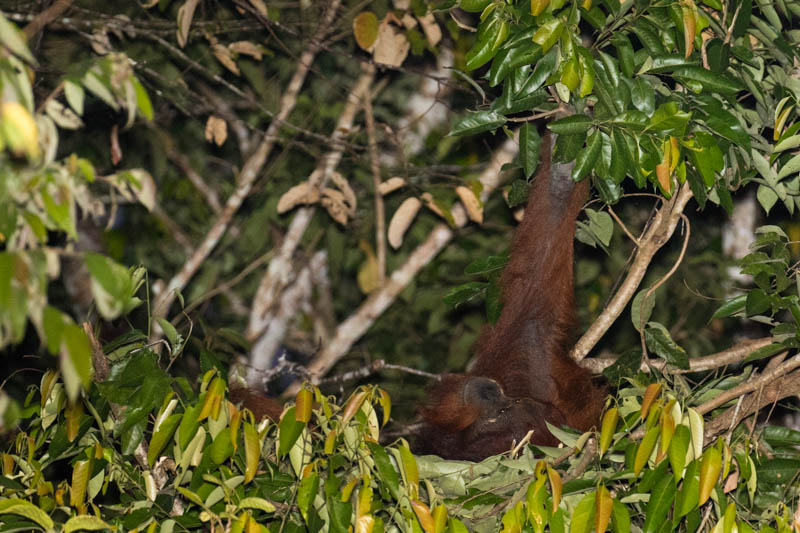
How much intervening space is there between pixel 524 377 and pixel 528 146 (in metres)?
0.86

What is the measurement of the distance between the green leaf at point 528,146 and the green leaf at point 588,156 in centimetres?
21

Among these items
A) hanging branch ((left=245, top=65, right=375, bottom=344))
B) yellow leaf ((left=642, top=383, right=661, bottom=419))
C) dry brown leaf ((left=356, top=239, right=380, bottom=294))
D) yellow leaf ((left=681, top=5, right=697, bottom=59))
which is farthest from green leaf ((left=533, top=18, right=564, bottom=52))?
dry brown leaf ((left=356, top=239, right=380, bottom=294))

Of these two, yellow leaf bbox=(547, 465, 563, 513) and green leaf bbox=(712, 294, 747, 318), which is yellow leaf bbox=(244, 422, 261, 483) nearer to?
yellow leaf bbox=(547, 465, 563, 513)

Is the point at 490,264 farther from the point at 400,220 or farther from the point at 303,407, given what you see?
the point at 303,407

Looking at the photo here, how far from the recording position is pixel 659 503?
1.54 meters

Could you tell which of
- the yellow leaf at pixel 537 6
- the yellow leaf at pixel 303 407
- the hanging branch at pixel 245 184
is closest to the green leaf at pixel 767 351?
the yellow leaf at pixel 537 6

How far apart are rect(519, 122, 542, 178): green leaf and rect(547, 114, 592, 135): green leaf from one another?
0.73 ft

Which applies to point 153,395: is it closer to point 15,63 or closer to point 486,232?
point 15,63

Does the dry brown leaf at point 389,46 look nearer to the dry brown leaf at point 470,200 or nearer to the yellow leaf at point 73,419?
the dry brown leaf at point 470,200

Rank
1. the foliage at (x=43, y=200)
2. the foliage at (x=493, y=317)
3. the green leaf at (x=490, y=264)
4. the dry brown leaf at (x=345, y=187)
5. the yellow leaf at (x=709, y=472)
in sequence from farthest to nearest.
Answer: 1. the dry brown leaf at (x=345, y=187)
2. the green leaf at (x=490, y=264)
3. the yellow leaf at (x=709, y=472)
4. the foliage at (x=493, y=317)
5. the foliage at (x=43, y=200)

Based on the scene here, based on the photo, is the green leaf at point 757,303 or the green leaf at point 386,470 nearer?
the green leaf at point 386,470

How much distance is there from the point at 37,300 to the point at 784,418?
3083 millimetres

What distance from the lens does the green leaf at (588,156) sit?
6.00 feet

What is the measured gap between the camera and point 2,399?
824 millimetres
